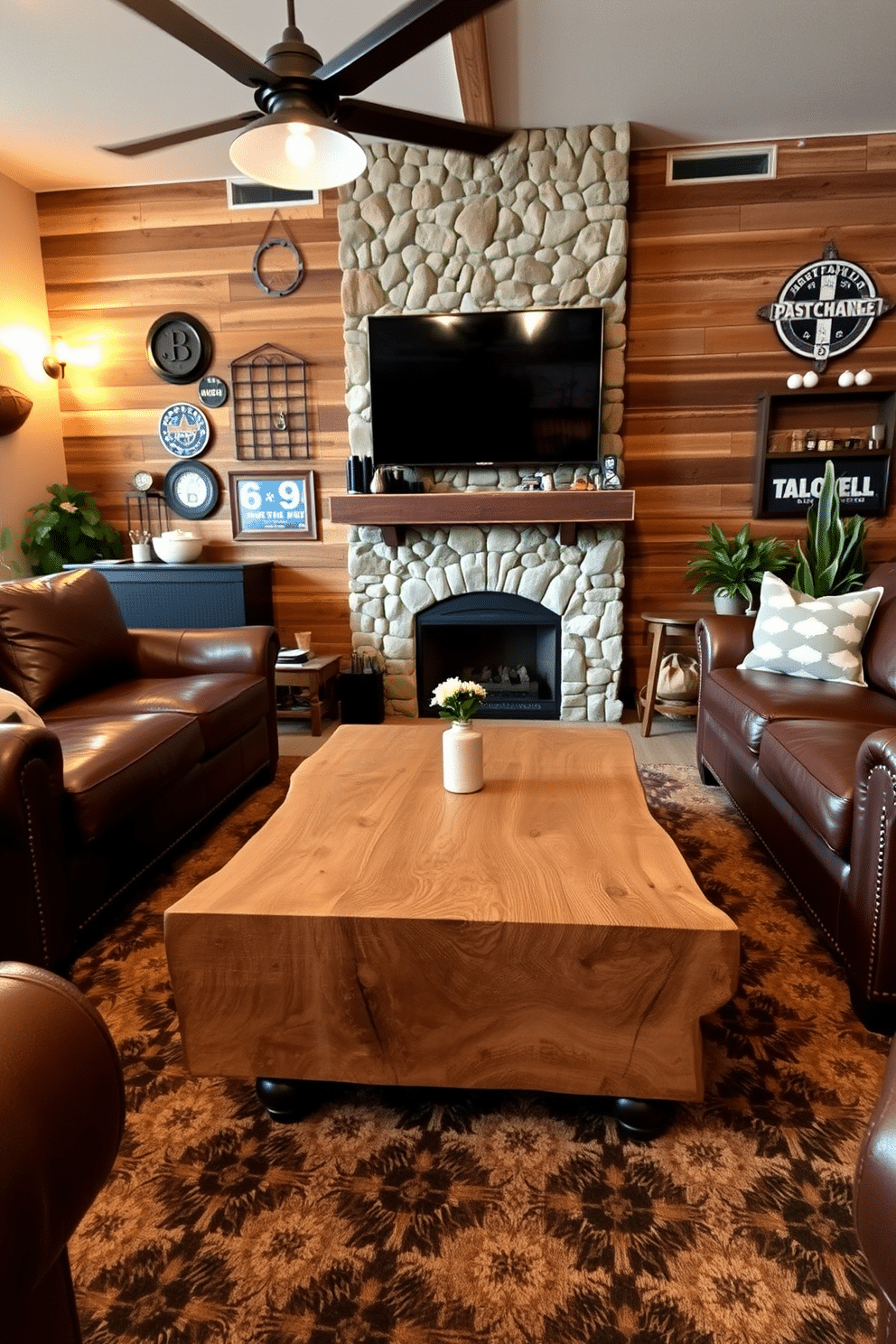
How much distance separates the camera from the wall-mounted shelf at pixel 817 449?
4.04 meters

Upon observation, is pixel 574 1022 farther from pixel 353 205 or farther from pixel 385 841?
pixel 353 205

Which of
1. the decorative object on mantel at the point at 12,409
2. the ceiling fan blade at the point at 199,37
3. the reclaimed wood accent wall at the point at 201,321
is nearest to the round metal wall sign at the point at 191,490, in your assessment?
the reclaimed wood accent wall at the point at 201,321

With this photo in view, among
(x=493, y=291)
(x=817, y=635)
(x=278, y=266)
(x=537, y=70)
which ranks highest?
(x=537, y=70)

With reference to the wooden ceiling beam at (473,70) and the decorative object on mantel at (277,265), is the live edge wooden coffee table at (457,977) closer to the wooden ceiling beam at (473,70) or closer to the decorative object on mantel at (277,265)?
the wooden ceiling beam at (473,70)

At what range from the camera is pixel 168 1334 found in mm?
1046

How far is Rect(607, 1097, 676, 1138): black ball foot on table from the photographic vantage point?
1.35 metres

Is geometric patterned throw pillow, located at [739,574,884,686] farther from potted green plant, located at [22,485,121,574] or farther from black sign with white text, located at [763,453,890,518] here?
potted green plant, located at [22,485,121,574]

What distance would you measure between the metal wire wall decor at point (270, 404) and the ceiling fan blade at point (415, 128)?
2.35 metres

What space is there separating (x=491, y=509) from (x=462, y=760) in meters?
2.32

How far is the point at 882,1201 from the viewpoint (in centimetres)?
71

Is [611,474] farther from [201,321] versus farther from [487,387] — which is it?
[201,321]

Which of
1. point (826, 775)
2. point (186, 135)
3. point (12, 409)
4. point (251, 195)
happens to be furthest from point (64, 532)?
point (826, 775)

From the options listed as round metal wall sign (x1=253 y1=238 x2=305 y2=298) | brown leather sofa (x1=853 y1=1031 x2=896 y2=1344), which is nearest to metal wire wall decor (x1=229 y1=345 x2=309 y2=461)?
round metal wall sign (x1=253 y1=238 x2=305 y2=298)

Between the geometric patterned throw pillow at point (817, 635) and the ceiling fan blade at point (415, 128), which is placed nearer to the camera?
the ceiling fan blade at point (415, 128)
